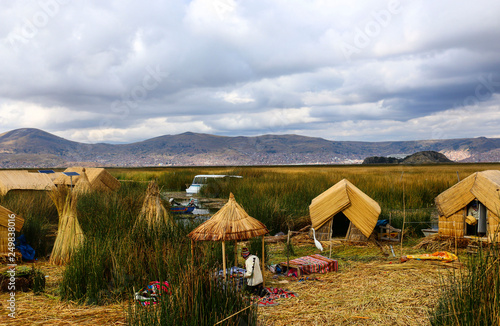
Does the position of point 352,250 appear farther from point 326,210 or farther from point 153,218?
point 153,218

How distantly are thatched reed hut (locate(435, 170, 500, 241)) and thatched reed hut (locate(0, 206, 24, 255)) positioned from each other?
802 cm

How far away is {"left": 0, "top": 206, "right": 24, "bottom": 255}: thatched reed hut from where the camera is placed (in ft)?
20.4

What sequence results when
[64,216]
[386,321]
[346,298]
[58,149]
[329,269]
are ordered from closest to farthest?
[386,321], [346,298], [329,269], [64,216], [58,149]

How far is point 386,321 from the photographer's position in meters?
4.13

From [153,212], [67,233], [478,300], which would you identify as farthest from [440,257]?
[67,233]

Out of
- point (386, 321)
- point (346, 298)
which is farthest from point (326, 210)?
point (386, 321)

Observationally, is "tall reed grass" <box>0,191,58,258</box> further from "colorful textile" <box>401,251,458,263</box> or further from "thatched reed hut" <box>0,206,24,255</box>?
"colorful textile" <box>401,251,458,263</box>

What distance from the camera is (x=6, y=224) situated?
6.27m

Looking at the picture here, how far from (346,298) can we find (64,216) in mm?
5029

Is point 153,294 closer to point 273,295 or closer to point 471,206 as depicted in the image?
point 273,295

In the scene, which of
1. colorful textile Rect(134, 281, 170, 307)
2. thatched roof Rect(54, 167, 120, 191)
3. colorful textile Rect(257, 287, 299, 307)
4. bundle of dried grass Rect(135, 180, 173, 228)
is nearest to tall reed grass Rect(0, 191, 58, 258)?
bundle of dried grass Rect(135, 180, 173, 228)

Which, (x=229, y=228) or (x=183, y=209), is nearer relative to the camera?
(x=229, y=228)

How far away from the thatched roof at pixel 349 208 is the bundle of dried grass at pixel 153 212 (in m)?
3.47

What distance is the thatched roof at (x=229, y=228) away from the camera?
481cm
